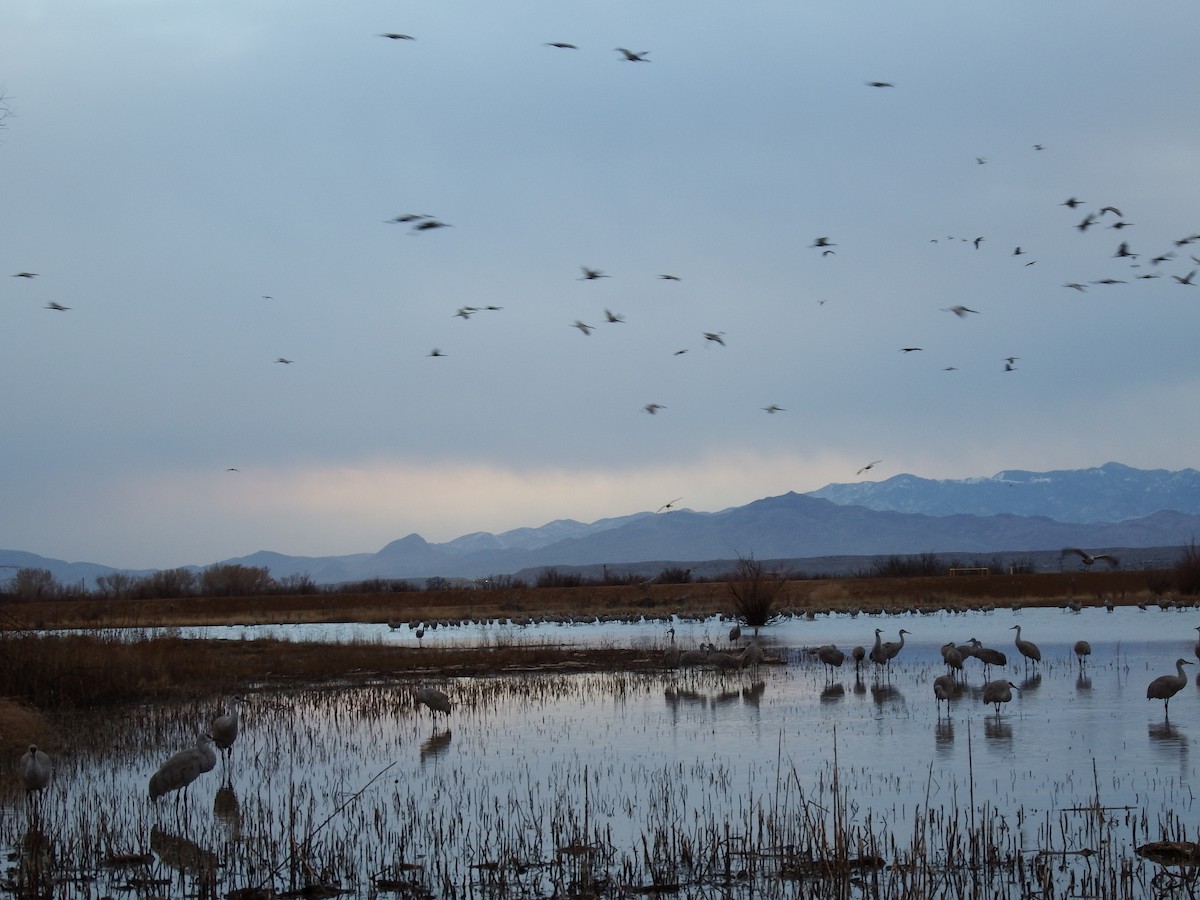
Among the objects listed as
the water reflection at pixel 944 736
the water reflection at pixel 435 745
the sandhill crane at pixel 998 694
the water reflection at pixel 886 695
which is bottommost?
the water reflection at pixel 886 695

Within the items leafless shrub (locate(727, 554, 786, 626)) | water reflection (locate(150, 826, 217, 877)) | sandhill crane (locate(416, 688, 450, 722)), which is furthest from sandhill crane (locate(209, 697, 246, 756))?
leafless shrub (locate(727, 554, 786, 626))

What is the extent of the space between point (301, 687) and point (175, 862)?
14824mm

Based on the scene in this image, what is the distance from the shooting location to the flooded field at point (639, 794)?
355 inches

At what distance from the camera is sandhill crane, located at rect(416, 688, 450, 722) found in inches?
758

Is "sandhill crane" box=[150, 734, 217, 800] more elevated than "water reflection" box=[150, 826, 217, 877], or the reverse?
"sandhill crane" box=[150, 734, 217, 800]

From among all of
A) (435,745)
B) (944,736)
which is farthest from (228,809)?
(944,736)

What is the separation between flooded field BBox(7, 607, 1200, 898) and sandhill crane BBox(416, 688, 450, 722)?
258mm

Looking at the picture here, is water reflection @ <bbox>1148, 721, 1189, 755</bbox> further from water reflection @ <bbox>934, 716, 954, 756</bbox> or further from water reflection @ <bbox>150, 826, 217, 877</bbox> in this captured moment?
water reflection @ <bbox>150, 826, 217, 877</bbox>

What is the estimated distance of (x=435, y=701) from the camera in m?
19.2

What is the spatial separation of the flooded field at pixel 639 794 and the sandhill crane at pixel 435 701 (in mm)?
258

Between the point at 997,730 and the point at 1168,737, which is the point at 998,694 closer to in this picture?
the point at 997,730

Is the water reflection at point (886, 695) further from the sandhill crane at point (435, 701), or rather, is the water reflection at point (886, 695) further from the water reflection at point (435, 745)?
the water reflection at point (435, 745)

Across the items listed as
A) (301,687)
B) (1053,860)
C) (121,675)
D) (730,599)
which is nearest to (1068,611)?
(730,599)

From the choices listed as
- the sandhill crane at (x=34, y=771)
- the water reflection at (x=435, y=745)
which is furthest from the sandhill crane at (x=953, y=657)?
the sandhill crane at (x=34, y=771)
